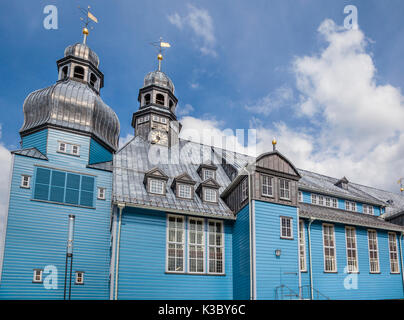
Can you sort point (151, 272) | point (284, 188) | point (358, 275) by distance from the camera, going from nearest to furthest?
point (151, 272) < point (284, 188) < point (358, 275)

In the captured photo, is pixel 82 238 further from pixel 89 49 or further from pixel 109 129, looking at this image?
pixel 89 49

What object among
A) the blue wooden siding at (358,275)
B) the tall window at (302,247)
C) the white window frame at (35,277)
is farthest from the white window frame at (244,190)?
the white window frame at (35,277)

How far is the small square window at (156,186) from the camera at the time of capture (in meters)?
22.5

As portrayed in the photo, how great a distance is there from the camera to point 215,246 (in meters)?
22.3

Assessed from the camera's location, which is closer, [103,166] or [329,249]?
[329,249]

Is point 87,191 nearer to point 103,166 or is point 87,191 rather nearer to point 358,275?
point 103,166

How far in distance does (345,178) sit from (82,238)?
22.5 metres

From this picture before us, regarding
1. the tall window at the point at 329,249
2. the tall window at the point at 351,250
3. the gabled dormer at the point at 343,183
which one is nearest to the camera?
the tall window at the point at 329,249

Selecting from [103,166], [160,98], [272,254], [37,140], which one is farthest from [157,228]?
[160,98]

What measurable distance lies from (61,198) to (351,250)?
18.8 m

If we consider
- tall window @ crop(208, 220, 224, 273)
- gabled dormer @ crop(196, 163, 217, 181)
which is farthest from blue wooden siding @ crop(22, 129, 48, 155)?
tall window @ crop(208, 220, 224, 273)

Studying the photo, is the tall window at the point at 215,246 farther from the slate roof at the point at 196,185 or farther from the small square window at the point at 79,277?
the small square window at the point at 79,277

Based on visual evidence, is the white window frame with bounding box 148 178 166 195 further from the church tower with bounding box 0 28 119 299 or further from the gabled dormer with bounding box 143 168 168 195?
the church tower with bounding box 0 28 119 299

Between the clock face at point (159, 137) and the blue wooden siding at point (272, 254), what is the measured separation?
1183 cm
